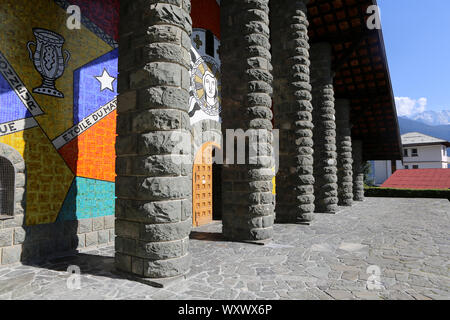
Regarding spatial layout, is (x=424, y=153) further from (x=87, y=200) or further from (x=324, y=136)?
(x=87, y=200)

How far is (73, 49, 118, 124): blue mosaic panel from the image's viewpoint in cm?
559

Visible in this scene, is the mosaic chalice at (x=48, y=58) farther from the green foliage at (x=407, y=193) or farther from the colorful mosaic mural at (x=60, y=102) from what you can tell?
the green foliage at (x=407, y=193)

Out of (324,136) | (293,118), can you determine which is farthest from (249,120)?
(324,136)

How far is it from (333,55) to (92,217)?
41.1 feet

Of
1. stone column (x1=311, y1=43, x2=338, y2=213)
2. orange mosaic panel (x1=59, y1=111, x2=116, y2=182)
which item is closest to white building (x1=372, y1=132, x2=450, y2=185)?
stone column (x1=311, y1=43, x2=338, y2=213)

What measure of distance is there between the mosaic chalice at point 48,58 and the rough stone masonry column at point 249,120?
3545 mm

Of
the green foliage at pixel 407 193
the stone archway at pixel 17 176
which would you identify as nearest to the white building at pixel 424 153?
the green foliage at pixel 407 193

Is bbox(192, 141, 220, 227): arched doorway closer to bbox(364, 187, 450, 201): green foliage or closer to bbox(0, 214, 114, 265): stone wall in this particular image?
bbox(0, 214, 114, 265): stone wall

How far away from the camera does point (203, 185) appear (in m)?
8.70

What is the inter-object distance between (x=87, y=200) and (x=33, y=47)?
A: 9.74ft
